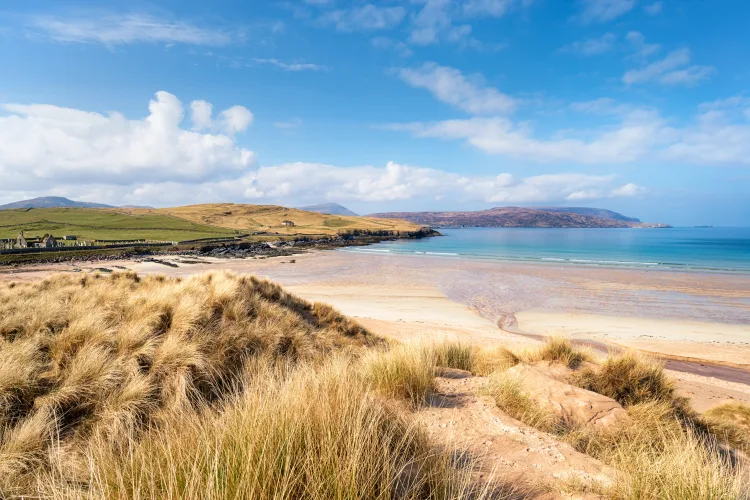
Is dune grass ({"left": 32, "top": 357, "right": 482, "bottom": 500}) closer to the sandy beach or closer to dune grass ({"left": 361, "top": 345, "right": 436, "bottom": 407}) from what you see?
dune grass ({"left": 361, "top": 345, "right": 436, "bottom": 407})

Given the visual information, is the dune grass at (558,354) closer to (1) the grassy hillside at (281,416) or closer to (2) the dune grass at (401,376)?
(1) the grassy hillside at (281,416)

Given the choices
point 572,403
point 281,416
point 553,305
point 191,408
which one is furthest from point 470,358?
point 553,305

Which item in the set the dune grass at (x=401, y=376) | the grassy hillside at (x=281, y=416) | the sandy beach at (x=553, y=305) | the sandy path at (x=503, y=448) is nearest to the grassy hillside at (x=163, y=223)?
the sandy beach at (x=553, y=305)

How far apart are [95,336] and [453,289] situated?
90.1 feet

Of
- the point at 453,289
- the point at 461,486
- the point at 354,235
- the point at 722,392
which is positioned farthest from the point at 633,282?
the point at 354,235

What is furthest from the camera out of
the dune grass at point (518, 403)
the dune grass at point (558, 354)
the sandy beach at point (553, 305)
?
the sandy beach at point (553, 305)

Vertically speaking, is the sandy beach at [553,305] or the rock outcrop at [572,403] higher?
the rock outcrop at [572,403]

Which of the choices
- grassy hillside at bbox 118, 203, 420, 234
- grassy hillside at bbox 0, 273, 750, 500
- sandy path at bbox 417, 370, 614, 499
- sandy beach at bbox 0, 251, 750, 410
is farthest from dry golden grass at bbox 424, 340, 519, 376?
grassy hillside at bbox 118, 203, 420, 234

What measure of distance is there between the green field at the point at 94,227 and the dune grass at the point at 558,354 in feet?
250

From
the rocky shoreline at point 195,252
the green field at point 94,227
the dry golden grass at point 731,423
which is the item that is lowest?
the dry golden grass at point 731,423

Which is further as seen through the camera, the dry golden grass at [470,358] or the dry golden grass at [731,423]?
the dry golden grass at [470,358]

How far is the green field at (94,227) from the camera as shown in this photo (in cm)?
7106

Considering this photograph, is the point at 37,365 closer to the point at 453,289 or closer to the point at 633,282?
the point at 453,289

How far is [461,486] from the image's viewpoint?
2.39 m
